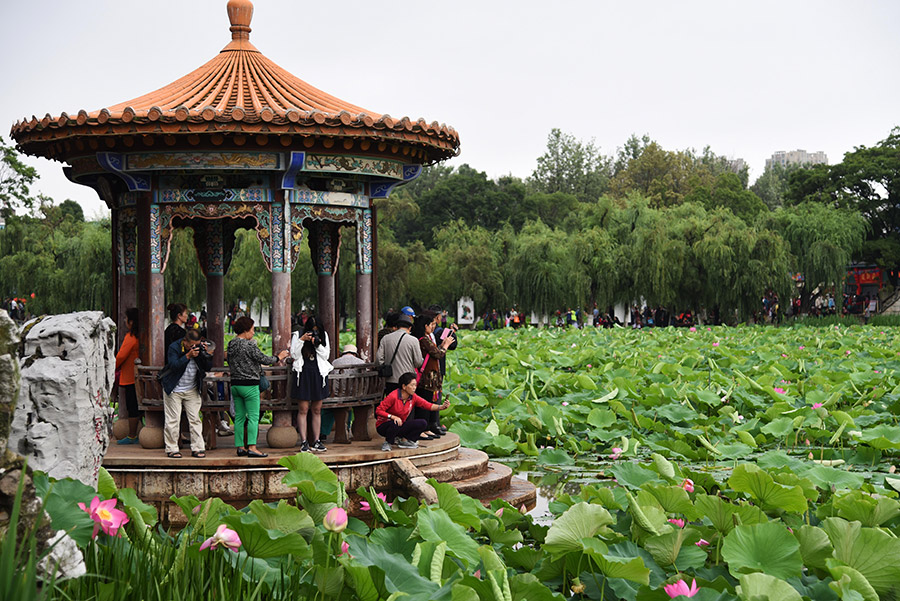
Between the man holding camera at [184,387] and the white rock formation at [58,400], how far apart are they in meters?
2.12

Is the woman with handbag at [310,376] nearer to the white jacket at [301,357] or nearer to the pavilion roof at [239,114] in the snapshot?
the white jacket at [301,357]

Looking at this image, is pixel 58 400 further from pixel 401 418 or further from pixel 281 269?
pixel 281 269

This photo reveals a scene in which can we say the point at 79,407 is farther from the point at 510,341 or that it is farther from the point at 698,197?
the point at 698,197

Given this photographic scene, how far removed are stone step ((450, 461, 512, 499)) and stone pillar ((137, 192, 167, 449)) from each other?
7.82 ft

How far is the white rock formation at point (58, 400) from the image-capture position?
163 inches

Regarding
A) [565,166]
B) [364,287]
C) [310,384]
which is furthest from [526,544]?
[565,166]

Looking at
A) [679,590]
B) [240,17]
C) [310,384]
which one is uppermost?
[240,17]

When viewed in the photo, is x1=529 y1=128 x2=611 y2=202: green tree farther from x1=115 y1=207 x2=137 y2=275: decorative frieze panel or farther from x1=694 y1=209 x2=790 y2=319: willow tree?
x1=115 y1=207 x2=137 y2=275: decorative frieze panel

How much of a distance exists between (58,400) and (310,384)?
117 inches

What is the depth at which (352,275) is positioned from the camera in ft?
80.6

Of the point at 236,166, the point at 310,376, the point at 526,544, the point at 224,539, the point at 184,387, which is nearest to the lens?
the point at 224,539

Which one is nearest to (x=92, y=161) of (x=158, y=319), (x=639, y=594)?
(x=158, y=319)

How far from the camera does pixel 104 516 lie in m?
3.11

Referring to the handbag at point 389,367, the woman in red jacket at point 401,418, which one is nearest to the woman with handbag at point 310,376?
the woman in red jacket at point 401,418
